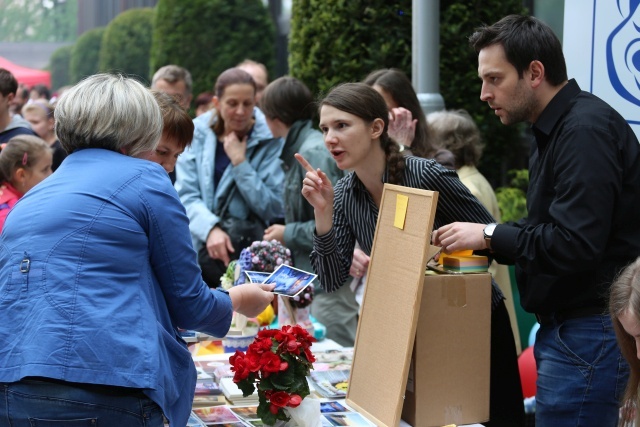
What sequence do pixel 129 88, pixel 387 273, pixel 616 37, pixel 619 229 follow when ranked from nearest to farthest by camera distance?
pixel 129 88, pixel 619 229, pixel 387 273, pixel 616 37

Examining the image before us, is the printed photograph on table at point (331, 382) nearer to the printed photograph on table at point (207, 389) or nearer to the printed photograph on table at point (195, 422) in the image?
the printed photograph on table at point (207, 389)

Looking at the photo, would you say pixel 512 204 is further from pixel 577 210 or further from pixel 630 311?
pixel 630 311

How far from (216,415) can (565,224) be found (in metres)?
1.26

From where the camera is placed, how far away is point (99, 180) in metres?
2.17

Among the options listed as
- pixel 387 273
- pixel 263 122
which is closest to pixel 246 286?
pixel 387 273

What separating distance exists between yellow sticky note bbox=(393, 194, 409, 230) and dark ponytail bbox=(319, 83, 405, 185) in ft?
1.22

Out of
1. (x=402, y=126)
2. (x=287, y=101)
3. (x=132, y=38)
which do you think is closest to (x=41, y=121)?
(x=287, y=101)

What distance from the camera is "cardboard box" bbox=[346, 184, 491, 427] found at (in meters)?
2.66

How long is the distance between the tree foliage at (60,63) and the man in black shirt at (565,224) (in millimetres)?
20834

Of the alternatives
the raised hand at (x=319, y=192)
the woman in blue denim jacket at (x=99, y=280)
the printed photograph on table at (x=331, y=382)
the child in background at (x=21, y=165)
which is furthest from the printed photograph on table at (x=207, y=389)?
the child in background at (x=21, y=165)

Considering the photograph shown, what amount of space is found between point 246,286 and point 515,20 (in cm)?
114

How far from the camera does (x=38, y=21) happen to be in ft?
69.7

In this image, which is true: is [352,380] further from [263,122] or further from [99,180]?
[263,122]

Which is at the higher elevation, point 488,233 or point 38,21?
point 488,233
